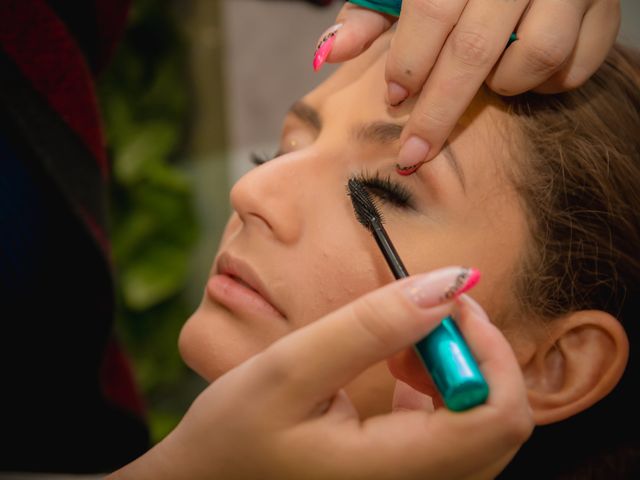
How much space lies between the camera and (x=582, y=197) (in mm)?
693

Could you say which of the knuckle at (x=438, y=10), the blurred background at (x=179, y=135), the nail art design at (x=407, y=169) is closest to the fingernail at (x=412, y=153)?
the nail art design at (x=407, y=169)

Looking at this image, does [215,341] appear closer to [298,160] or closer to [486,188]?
[298,160]

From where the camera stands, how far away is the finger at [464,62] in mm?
543

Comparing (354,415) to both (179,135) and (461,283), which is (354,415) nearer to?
(461,283)

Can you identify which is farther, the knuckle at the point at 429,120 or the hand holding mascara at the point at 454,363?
the knuckle at the point at 429,120

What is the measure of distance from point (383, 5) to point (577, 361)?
412mm

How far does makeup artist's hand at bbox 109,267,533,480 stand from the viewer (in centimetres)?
44

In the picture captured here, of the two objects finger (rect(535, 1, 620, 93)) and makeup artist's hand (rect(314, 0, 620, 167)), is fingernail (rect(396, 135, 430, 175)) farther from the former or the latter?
finger (rect(535, 1, 620, 93))

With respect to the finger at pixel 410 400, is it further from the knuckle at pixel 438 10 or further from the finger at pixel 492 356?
the knuckle at pixel 438 10

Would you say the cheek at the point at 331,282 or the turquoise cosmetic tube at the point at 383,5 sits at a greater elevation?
the turquoise cosmetic tube at the point at 383,5

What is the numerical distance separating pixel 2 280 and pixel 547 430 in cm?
65

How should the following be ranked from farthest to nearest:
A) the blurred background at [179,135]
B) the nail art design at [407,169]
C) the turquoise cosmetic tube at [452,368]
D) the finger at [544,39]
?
1. the blurred background at [179,135]
2. the nail art design at [407,169]
3. the finger at [544,39]
4. the turquoise cosmetic tube at [452,368]

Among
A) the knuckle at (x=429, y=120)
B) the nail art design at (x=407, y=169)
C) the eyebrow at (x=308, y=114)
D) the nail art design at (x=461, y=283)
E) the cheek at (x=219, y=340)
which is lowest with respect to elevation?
the cheek at (x=219, y=340)

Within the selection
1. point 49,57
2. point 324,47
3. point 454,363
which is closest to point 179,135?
point 49,57
